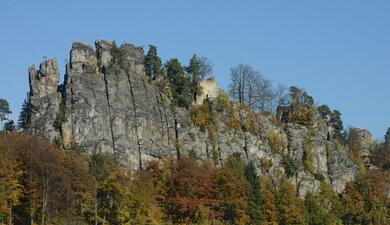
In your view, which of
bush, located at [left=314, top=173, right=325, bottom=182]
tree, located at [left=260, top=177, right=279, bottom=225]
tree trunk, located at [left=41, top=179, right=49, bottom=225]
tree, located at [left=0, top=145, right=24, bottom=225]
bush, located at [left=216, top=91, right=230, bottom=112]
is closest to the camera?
tree, located at [left=0, top=145, right=24, bottom=225]

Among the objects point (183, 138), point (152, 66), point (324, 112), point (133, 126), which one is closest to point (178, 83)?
point (152, 66)

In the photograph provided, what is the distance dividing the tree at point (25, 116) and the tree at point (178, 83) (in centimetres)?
2057

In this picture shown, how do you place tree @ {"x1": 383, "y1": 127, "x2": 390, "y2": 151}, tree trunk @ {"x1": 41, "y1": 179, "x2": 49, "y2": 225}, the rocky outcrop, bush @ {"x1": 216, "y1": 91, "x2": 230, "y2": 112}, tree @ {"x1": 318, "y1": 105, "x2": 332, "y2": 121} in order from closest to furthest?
tree trunk @ {"x1": 41, "y1": 179, "x2": 49, "y2": 225}, the rocky outcrop, bush @ {"x1": 216, "y1": 91, "x2": 230, "y2": 112}, tree @ {"x1": 383, "y1": 127, "x2": 390, "y2": 151}, tree @ {"x1": 318, "y1": 105, "x2": 332, "y2": 121}

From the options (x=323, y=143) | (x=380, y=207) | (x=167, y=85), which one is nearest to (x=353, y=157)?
(x=323, y=143)

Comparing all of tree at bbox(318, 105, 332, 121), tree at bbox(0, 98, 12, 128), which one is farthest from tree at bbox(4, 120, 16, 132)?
tree at bbox(318, 105, 332, 121)

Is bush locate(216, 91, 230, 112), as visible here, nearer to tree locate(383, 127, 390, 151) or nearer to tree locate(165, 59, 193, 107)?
tree locate(165, 59, 193, 107)

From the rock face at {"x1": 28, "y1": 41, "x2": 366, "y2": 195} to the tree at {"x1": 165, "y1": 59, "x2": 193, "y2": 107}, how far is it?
198 cm

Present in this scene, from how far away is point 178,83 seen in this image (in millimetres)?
123625

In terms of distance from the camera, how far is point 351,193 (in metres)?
118

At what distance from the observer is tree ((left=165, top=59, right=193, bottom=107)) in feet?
400

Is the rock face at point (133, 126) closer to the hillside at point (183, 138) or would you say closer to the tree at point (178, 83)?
the hillside at point (183, 138)

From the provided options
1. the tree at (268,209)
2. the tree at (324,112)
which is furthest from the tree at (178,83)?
the tree at (324,112)

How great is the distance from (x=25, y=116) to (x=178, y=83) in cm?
2260

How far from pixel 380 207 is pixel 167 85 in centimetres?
3453
